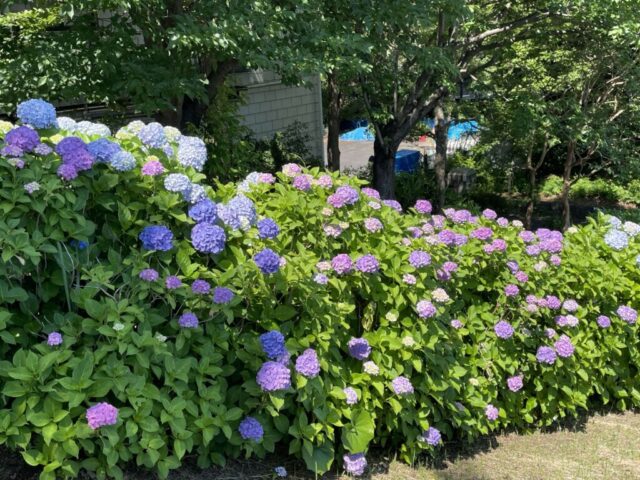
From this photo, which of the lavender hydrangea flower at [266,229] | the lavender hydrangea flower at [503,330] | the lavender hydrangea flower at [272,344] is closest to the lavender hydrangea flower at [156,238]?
the lavender hydrangea flower at [266,229]

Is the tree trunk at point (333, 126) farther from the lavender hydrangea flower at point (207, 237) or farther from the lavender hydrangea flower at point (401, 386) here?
the lavender hydrangea flower at point (207, 237)

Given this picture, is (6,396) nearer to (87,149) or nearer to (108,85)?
(87,149)

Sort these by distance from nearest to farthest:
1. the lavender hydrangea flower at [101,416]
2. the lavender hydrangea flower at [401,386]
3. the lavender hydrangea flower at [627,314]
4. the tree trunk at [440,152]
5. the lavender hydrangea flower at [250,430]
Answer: the lavender hydrangea flower at [101,416], the lavender hydrangea flower at [250,430], the lavender hydrangea flower at [401,386], the lavender hydrangea flower at [627,314], the tree trunk at [440,152]

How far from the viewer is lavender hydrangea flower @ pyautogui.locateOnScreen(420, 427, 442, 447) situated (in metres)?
3.64

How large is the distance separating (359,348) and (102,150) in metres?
1.62

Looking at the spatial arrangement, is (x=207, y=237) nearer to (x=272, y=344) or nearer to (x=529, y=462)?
(x=272, y=344)

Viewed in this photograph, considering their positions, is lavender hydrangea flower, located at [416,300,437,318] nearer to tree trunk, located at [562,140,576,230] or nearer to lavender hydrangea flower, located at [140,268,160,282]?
lavender hydrangea flower, located at [140,268,160,282]

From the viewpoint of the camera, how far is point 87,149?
112 inches

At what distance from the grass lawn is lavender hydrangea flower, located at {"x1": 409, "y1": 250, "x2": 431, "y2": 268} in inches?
44.5

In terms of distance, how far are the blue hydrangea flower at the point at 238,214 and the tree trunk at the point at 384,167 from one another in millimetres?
7807

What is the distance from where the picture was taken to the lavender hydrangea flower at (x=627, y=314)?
15.4ft

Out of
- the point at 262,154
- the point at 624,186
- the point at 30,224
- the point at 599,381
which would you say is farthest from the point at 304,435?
the point at 624,186

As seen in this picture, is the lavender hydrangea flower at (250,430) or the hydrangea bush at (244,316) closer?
the hydrangea bush at (244,316)

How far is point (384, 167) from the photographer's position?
1091 cm
